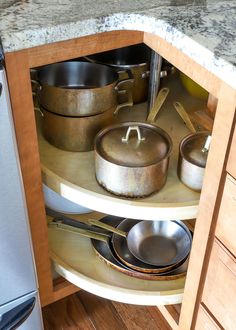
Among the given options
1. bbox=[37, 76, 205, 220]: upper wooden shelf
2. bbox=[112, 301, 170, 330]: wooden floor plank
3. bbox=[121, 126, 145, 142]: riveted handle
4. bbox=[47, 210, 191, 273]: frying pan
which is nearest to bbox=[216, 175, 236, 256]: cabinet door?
bbox=[37, 76, 205, 220]: upper wooden shelf

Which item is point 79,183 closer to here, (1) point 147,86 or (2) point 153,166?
(2) point 153,166

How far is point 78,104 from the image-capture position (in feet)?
3.29

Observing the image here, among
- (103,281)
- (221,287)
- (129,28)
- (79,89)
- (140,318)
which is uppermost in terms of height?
(129,28)

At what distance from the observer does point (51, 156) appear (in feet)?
3.53

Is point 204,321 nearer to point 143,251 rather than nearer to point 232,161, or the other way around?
point 143,251

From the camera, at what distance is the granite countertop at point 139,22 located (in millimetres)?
742

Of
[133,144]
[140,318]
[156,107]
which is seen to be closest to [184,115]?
[156,107]

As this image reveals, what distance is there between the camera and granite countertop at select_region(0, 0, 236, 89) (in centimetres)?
74

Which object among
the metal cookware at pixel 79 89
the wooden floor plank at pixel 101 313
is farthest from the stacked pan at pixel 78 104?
the wooden floor plank at pixel 101 313

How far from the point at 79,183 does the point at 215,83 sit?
39 cm

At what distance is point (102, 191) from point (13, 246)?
216 millimetres

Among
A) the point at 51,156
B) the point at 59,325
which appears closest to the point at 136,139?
the point at 51,156

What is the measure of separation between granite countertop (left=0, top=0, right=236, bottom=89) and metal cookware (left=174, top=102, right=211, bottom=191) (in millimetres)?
261

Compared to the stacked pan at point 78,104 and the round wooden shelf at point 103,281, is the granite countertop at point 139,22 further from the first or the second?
the round wooden shelf at point 103,281
